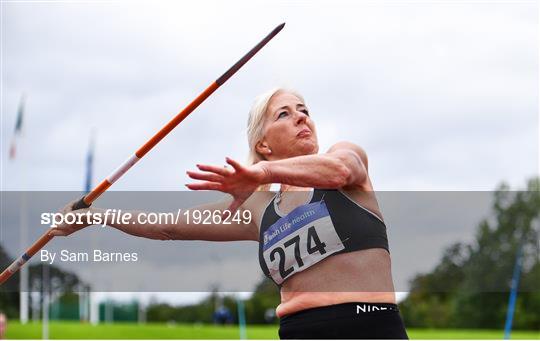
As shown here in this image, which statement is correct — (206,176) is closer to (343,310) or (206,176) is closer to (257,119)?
(343,310)

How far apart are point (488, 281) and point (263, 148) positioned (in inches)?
2209

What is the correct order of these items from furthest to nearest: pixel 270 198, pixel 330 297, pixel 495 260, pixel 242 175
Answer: pixel 495 260, pixel 270 198, pixel 330 297, pixel 242 175

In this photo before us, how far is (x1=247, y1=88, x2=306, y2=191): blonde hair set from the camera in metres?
4.85

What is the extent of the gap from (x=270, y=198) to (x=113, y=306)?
5852cm

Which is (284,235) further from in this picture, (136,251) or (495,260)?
(495,260)

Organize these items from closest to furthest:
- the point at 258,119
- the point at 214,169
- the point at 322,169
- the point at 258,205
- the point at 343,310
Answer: the point at 214,169, the point at 322,169, the point at 343,310, the point at 258,205, the point at 258,119

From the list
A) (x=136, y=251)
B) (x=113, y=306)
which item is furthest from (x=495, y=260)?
(x=136, y=251)

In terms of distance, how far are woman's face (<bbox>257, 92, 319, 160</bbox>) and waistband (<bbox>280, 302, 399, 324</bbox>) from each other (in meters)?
0.89

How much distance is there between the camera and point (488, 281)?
192 ft

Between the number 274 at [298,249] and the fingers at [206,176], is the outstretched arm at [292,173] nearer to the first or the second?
the fingers at [206,176]

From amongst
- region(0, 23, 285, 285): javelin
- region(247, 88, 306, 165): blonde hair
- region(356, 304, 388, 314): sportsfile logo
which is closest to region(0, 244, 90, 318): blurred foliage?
region(0, 23, 285, 285): javelin

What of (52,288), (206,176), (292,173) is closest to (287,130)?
(292,173)

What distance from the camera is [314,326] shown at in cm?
426

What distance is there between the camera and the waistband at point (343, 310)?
4.21 metres
